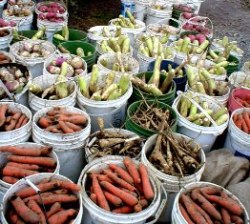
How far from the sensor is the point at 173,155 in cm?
400

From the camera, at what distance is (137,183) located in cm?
353

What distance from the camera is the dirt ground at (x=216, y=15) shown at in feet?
29.6

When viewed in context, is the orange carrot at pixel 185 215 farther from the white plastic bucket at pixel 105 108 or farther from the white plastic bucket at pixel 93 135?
the white plastic bucket at pixel 105 108

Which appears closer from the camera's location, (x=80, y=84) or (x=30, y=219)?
(x=30, y=219)

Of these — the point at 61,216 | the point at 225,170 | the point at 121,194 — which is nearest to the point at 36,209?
the point at 61,216

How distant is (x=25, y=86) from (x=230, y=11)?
29.6 feet

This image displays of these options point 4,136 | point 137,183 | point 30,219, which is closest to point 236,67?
point 137,183

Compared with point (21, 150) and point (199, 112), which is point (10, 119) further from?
point (199, 112)

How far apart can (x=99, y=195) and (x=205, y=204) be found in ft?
3.40

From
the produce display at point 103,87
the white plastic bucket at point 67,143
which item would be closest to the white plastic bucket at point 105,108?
the produce display at point 103,87

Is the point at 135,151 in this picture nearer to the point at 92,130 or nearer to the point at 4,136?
the point at 92,130

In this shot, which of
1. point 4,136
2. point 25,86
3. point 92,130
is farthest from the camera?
point 92,130

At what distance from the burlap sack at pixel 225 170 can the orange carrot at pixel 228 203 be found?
777 millimetres

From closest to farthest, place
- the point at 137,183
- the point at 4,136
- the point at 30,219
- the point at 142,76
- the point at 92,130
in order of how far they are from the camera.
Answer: the point at 30,219 → the point at 137,183 → the point at 4,136 → the point at 92,130 → the point at 142,76
